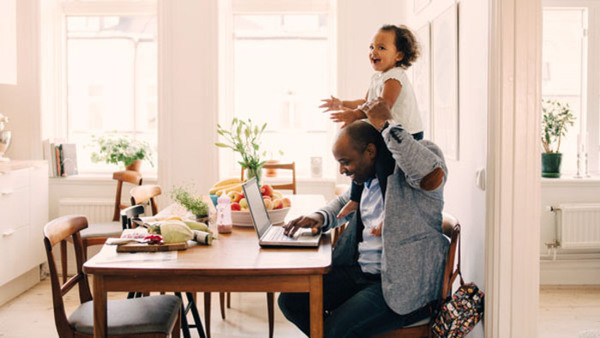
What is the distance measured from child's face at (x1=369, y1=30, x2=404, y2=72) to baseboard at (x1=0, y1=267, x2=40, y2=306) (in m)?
3.09

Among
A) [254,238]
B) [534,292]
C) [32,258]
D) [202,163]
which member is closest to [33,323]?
[32,258]

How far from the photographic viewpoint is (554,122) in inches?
177

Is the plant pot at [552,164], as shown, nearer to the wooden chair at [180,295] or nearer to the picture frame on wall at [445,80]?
the picture frame on wall at [445,80]

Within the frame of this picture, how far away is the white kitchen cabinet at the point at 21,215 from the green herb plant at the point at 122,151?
48 centimetres

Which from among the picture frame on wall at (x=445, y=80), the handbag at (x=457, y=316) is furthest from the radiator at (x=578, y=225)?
the handbag at (x=457, y=316)

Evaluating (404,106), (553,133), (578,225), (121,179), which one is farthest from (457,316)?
(121,179)

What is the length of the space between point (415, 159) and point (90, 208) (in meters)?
3.57

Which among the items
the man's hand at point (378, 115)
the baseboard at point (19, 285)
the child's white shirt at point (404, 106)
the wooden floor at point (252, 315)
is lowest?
the wooden floor at point (252, 315)

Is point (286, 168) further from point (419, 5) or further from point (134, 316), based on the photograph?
point (134, 316)

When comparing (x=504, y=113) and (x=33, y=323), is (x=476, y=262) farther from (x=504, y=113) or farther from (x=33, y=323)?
(x=33, y=323)

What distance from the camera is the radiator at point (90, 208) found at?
4680 millimetres

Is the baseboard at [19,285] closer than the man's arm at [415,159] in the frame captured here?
No

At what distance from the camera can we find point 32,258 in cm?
421

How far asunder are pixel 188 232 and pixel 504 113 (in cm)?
129
